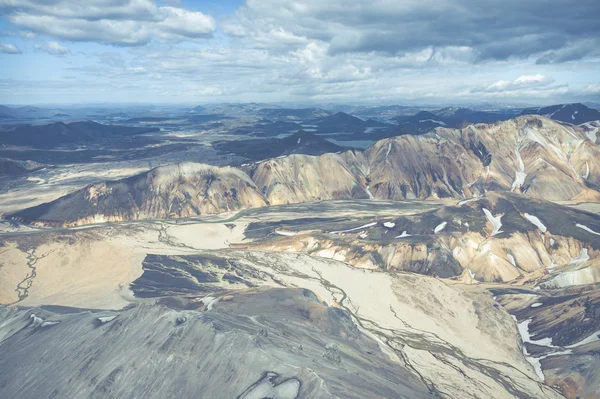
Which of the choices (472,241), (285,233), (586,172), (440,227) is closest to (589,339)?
(472,241)

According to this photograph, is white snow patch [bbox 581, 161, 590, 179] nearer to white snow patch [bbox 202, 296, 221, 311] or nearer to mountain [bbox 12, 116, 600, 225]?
mountain [bbox 12, 116, 600, 225]

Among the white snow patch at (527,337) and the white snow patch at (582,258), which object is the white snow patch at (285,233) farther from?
the white snow patch at (582,258)

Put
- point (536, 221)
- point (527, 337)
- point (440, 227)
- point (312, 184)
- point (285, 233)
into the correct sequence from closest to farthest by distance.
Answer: point (527, 337), point (536, 221), point (440, 227), point (285, 233), point (312, 184)

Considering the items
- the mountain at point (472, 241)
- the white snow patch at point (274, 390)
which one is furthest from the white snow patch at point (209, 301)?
the mountain at point (472, 241)

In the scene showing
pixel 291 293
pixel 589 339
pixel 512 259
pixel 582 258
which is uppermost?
pixel 291 293

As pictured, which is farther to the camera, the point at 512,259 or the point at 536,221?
the point at 536,221

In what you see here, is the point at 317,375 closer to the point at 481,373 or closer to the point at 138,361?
the point at 138,361

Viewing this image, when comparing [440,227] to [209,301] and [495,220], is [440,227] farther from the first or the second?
[209,301]
